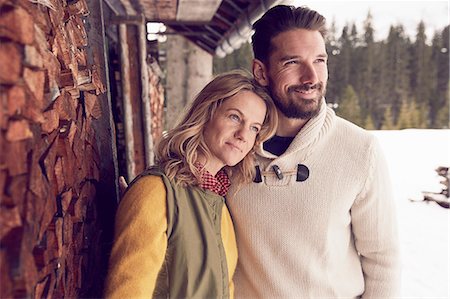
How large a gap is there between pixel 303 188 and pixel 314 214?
95mm

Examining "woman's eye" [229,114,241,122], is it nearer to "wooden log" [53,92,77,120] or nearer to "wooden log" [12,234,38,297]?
"wooden log" [53,92,77,120]

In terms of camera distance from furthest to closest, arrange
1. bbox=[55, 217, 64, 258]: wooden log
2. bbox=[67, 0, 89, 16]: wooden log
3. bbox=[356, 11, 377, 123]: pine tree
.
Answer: bbox=[356, 11, 377, 123]: pine tree → bbox=[67, 0, 89, 16]: wooden log → bbox=[55, 217, 64, 258]: wooden log

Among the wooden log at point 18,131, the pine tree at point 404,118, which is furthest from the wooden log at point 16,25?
the pine tree at point 404,118

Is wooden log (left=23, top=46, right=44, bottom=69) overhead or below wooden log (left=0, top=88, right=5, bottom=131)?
overhead

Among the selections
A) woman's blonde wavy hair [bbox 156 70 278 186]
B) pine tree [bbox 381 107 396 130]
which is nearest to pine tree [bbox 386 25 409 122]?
Answer: pine tree [bbox 381 107 396 130]

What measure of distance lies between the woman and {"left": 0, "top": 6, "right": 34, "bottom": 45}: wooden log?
58 centimetres

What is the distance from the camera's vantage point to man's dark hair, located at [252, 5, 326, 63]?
1555 millimetres

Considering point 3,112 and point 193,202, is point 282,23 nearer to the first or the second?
point 193,202

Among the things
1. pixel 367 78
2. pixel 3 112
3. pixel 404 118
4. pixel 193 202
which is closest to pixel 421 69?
pixel 367 78

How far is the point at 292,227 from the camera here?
5.02 ft

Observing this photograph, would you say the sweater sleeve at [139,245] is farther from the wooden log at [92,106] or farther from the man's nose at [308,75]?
the man's nose at [308,75]

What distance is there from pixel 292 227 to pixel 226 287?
1.13 feet

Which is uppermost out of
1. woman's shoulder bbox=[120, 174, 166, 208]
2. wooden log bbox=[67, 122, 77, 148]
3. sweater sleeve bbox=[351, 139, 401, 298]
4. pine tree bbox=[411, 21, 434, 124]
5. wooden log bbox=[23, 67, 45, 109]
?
pine tree bbox=[411, 21, 434, 124]

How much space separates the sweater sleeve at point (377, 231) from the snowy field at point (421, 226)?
2463 mm
